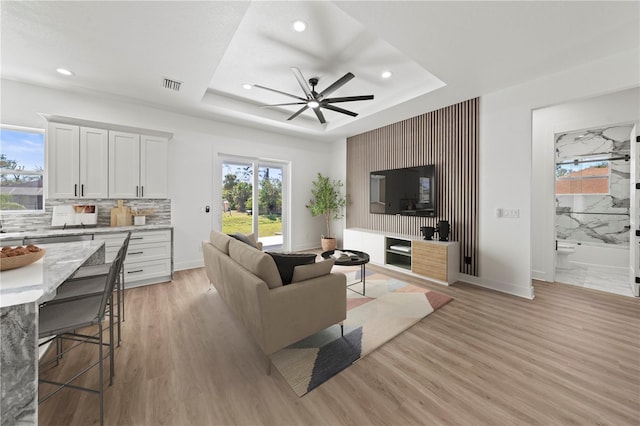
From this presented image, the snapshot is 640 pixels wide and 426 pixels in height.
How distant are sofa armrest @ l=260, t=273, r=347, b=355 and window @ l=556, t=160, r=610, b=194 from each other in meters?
6.26

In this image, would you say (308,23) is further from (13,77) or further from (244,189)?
(13,77)

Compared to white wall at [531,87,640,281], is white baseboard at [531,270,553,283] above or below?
below

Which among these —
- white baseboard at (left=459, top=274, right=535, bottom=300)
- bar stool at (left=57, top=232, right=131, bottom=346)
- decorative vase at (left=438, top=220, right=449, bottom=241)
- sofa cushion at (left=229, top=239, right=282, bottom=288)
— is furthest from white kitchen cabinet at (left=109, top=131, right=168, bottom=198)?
white baseboard at (left=459, top=274, right=535, bottom=300)

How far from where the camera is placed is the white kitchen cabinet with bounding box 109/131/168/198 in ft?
11.8

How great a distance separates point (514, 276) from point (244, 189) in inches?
194

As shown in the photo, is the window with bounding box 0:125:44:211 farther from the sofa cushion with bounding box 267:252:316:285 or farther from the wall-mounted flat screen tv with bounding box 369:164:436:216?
the wall-mounted flat screen tv with bounding box 369:164:436:216

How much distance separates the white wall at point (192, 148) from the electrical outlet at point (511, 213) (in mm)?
3595

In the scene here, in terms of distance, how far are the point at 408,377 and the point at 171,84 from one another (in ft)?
13.8

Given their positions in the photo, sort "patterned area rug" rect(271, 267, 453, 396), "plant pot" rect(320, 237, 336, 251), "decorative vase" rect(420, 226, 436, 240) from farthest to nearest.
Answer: "plant pot" rect(320, 237, 336, 251) < "decorative vase" rect(420, 226, 436, 240) < "patterned area rug" rect(271, 267, 453, 396)

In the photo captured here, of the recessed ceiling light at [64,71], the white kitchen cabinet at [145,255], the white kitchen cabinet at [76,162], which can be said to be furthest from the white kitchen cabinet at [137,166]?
the recessed ceiling light at [64,71]

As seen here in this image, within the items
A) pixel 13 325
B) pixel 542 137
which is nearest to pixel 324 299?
pixel 13 325

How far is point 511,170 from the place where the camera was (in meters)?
3.38

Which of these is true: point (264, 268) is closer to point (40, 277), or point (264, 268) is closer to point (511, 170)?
point (40, 277)

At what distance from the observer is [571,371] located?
5.92ft
